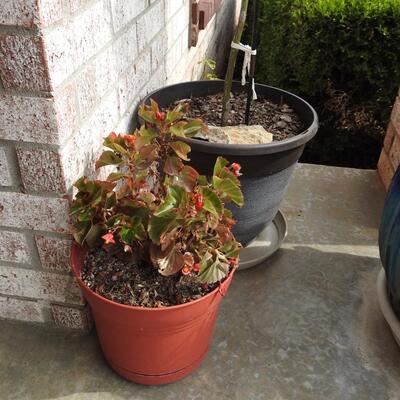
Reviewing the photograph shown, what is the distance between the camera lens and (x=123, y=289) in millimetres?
1382

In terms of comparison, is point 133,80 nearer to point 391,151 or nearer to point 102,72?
point 102,72

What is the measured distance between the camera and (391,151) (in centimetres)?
261

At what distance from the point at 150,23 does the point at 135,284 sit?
1.07 m

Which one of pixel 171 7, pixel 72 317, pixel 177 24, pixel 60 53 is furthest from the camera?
pixel 177 24

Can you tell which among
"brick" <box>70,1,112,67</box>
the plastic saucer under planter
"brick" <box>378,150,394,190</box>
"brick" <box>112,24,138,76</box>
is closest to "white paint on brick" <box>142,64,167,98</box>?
"brick" <box>112,24,138,76</box>

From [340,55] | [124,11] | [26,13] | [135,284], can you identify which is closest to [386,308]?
[135,284]

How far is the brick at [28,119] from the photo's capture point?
1212mm

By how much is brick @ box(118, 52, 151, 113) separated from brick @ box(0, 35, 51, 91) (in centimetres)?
48

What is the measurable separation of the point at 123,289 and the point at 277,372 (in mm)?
644

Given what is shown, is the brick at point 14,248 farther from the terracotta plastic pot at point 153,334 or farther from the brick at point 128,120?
the brick at point 128,120

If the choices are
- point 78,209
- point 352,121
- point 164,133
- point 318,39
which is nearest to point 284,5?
point 318,39

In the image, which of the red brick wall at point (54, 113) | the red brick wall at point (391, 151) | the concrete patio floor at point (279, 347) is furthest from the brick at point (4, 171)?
the red brick wall at point (391, 151)

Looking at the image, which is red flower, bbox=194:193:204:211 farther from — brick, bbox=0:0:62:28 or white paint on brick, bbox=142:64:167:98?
white paint on brick, bbox=142:64:167:98

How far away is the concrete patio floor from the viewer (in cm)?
156
